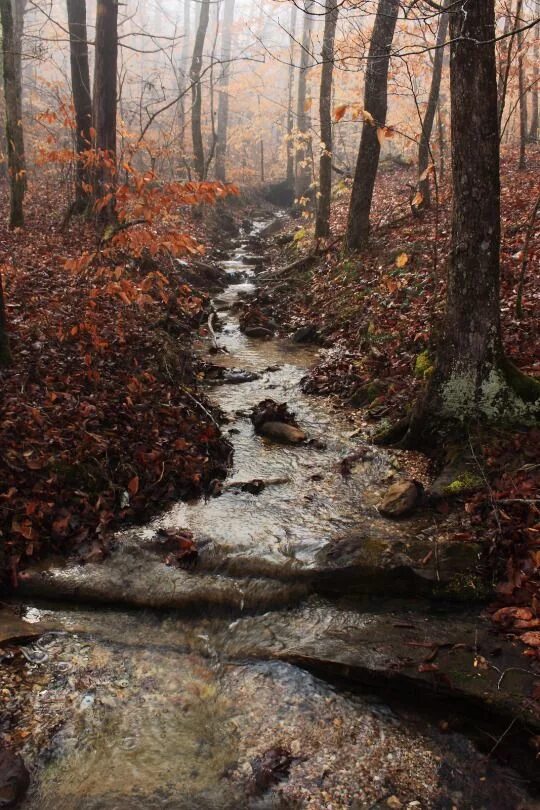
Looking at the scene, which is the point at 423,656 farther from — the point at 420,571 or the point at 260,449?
the point at 260,449

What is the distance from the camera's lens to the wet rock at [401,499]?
17.1ft

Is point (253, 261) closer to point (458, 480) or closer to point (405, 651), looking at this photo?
point (458, 480)

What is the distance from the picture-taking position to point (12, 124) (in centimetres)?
1269

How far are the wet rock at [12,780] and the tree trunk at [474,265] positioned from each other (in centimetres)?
465

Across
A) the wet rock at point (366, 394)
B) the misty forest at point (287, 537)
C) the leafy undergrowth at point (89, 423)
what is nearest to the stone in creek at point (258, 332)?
the misty forest at point (287, 537)

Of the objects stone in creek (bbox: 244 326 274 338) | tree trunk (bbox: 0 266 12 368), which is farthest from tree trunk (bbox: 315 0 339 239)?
tree trunk (bbox: 0 266 12 368)

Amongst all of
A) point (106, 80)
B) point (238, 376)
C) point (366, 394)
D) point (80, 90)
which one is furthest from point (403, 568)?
point (80, 90)

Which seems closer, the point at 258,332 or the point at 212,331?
the point at 212,331

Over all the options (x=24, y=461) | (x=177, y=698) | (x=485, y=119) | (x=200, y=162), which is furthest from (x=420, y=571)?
(x=200, y=162)

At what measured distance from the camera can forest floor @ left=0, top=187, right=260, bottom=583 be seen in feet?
16.2

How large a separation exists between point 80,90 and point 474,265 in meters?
11.9

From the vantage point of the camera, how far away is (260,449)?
6.61 metres

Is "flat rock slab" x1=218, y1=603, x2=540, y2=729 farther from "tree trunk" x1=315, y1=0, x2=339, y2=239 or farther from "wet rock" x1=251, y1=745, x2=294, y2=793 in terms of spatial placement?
"tree trunk" x1=315, y1=0, x2=339, y2=239

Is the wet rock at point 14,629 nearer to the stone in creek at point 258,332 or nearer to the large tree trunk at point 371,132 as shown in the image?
the stone in creek at point 258,332
